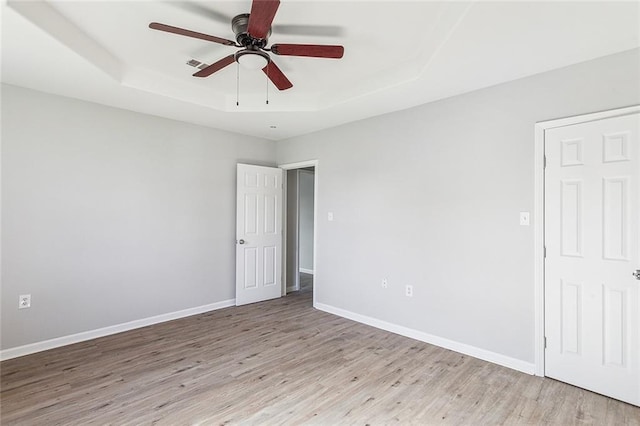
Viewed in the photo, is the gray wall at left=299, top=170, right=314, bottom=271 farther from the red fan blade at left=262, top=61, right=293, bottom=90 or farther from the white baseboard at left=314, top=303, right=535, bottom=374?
the red fan blade at left=262, top=61, right=293, bottom=90

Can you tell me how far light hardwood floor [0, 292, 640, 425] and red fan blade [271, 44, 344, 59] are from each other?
2.46 metres

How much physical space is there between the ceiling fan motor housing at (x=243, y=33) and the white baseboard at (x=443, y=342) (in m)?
3.14

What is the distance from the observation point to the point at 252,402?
235 cm

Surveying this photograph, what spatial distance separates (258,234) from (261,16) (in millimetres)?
3426

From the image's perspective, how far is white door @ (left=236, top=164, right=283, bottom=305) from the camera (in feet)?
15.5

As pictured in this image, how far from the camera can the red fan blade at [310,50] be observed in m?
2.13

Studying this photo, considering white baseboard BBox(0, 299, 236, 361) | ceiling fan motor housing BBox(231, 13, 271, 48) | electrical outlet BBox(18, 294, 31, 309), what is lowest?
white baseboard BBox(0, 299, 236, 361)

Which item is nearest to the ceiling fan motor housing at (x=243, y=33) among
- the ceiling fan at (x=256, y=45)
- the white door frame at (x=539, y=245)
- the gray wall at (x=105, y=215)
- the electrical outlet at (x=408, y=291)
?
the ceiling fan at (x=256, y=45)

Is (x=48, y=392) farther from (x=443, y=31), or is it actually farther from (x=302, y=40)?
(x=443, y=31)

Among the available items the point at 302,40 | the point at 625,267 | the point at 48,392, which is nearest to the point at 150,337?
the point at 48,392

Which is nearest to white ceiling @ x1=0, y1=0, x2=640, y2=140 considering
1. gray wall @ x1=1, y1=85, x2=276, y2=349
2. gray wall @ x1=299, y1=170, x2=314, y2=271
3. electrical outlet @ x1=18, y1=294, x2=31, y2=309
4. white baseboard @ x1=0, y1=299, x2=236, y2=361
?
gray wall @ x1=1, y1=85, x2=276, y2=349

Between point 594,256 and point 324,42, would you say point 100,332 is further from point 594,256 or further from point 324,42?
point 594,256

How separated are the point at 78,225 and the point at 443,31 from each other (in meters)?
3.84

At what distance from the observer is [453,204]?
3.26m
